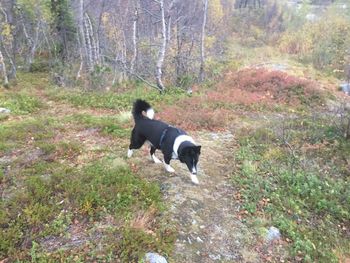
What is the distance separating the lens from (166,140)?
6285mm

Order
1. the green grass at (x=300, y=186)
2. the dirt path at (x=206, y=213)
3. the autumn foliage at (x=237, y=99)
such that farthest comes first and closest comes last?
the autumn foliage at (x=237, y=99) < the green grass at (x=300, y=186) < the dirt path at (x=206, y=213)

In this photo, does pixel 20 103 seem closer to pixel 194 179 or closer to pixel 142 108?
pixel 142 108

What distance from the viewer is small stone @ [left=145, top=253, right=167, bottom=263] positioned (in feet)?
14.3

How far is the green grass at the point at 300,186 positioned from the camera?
5523mm

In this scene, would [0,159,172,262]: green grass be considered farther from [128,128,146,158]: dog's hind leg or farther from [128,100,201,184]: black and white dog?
[128,100,201,184]: black and white dog

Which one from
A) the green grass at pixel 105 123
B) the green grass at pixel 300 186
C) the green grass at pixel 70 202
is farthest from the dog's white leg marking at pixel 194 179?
the green grass at pixel 105 123

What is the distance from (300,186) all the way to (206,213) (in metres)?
2.59

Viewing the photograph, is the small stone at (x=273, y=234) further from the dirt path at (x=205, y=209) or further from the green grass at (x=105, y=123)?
the green grass at (x=105, y=123)

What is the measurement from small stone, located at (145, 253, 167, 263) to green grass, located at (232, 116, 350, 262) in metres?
2.21

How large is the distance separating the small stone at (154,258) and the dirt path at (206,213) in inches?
6.6

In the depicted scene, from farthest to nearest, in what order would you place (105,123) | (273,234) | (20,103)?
(20,103), (105,123), (273,234)

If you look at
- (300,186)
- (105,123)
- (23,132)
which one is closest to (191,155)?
(300,186)

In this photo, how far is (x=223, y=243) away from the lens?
5039 millimetres

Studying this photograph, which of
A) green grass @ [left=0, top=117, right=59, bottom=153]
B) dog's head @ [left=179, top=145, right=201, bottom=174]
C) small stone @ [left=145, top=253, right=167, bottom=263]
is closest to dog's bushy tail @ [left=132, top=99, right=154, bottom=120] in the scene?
dog's head @ [left=179, top=145, right=201, bottom=174]
